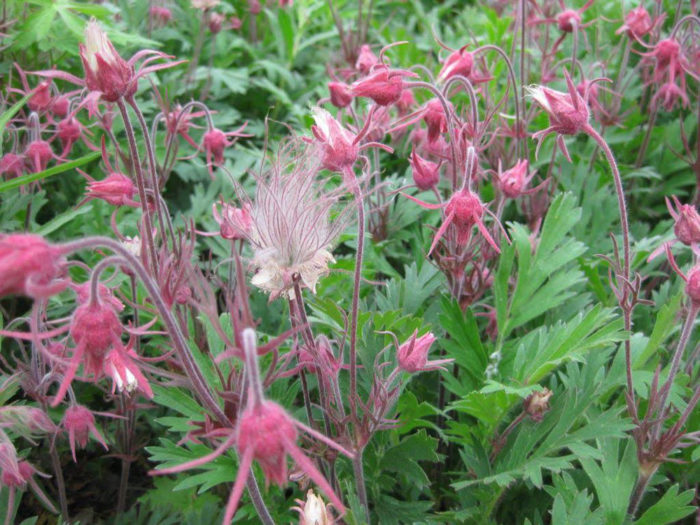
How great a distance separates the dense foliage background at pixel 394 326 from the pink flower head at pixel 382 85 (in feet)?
0.08

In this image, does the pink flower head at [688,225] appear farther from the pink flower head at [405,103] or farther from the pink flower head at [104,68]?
the pink flower head at [104,68]

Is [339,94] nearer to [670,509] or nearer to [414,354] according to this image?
[414,354]

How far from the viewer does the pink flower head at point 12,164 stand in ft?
6.64

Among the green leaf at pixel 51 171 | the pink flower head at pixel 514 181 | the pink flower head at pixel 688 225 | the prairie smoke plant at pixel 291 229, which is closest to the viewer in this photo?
the prairie smoke plant at pixel 291 229

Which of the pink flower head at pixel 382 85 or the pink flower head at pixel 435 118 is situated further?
the pink flower head at pixel 435 118

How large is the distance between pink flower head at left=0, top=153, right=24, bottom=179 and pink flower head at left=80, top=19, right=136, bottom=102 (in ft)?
2.90

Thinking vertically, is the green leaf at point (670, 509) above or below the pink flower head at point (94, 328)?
below

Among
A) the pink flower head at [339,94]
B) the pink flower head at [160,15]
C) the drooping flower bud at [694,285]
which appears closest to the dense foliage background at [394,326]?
the drooping flower bud at [694,285]

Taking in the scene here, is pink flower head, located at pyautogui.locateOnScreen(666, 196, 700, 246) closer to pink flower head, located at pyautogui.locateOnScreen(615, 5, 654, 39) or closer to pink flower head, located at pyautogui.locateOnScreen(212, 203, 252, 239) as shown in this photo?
pink flower head, located at pyautogui.locateOnScreen(212, 203, 252, 239)

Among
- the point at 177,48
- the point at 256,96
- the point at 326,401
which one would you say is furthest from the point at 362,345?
the point at 177,48

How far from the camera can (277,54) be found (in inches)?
151

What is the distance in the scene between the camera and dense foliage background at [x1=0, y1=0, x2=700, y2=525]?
150cm

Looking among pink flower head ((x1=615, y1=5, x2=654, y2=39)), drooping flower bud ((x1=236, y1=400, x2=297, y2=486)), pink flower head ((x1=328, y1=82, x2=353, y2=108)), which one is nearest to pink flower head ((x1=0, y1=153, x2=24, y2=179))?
pink flower head ((x1=328, y1=82, x2=353, y2=108))

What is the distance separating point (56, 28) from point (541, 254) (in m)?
2.00
